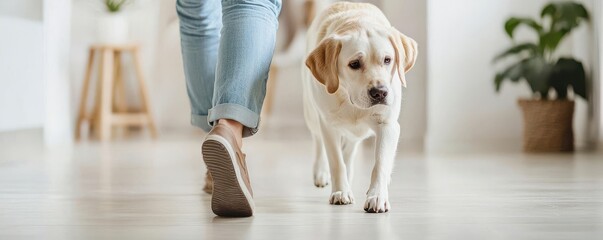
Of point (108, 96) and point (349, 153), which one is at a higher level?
point (108, 96)

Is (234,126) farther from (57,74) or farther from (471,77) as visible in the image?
(57,74)

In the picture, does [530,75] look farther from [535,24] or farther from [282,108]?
[282,108]

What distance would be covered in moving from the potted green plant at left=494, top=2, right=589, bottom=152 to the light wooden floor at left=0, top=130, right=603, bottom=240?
318 millimetres

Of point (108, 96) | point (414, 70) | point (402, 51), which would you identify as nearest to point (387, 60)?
point (402, 51)

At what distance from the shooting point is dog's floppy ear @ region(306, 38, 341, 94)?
6.28ft

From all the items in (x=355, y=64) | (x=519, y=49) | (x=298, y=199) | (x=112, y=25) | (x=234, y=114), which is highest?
(x=112, y=25)

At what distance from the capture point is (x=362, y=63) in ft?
6.24

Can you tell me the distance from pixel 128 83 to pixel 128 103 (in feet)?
0.45

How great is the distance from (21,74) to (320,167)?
5.52 ft

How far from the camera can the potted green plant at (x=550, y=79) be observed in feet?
12.7

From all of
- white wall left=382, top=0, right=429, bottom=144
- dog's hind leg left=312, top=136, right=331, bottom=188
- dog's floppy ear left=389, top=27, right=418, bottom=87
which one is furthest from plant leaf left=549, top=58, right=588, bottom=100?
dog's floppy ear left=389, top=27, right=418, bottom=87

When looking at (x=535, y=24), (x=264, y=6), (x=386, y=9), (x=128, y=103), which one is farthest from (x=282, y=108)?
(x=264, y=6)

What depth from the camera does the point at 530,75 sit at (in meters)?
3.88

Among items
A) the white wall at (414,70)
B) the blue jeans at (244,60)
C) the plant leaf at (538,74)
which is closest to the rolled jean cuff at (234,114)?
the blue jeans at (244,60)
